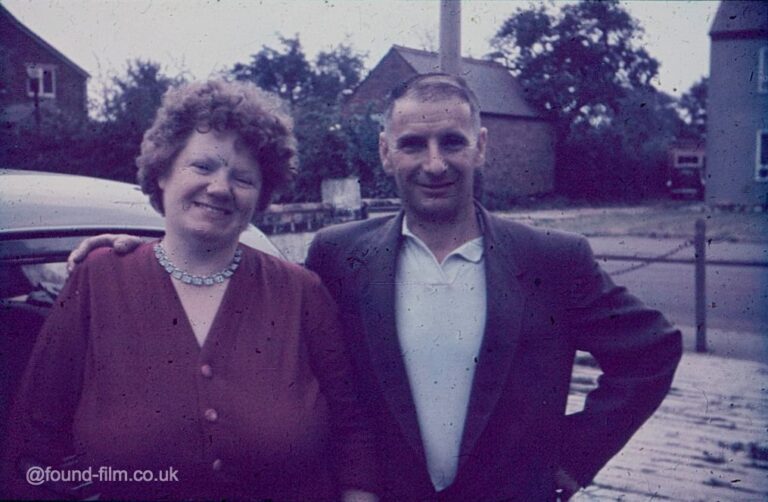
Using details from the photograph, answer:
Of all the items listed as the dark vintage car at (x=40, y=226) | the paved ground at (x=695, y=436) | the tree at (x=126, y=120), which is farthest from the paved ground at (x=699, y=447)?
the tree at (x=126, y=120)

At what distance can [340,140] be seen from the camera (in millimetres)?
5961

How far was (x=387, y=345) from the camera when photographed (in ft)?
7.19

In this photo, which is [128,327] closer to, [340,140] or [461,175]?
[461,175]

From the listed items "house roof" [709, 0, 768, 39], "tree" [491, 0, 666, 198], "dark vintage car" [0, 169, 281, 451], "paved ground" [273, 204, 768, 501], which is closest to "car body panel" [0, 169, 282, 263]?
"dark vintage car" [0, 169, 281, 451]

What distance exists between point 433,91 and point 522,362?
82cm

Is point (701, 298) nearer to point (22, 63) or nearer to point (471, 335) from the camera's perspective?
point (471, 335)

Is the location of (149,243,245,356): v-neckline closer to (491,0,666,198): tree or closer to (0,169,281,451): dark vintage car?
(0,169,281,451): dark vintage car

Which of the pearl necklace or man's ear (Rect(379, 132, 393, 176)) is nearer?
the pearl necklace

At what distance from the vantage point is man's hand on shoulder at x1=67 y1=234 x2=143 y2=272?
1.97 meters

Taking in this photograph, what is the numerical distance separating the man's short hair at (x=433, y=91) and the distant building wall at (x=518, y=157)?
27.8 inches

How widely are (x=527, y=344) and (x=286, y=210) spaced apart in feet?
14.3

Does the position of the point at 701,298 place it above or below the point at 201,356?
below

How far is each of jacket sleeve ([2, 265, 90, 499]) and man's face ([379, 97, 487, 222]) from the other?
3.19ft

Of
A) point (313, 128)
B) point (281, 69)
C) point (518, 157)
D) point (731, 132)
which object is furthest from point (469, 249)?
point (731, 132)
